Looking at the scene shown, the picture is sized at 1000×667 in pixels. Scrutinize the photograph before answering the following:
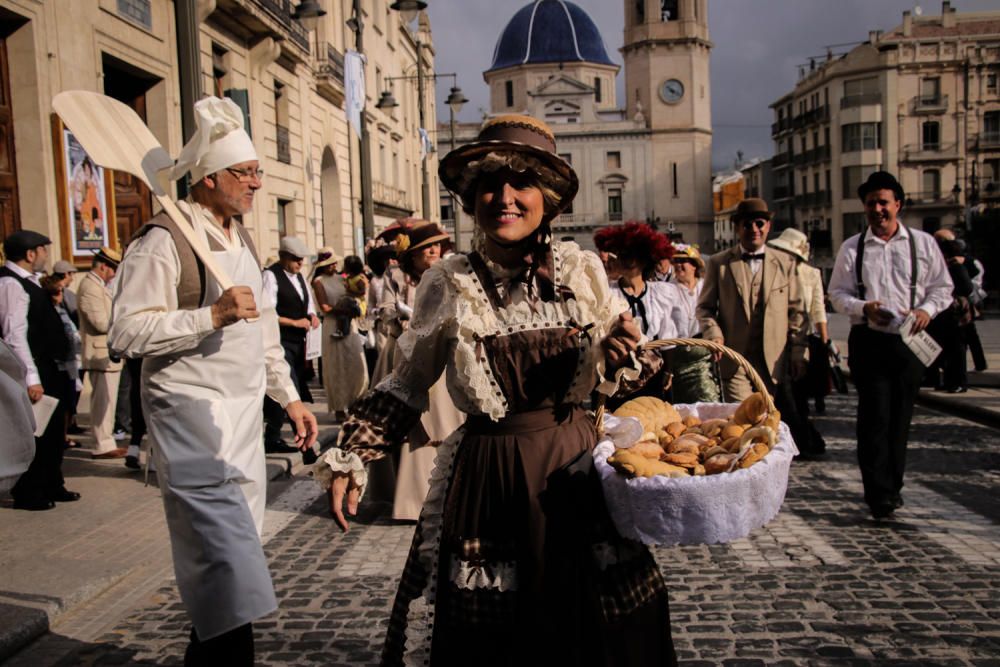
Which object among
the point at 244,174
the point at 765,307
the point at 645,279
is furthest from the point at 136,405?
the point at 765,307

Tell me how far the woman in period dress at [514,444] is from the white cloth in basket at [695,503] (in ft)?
0.60

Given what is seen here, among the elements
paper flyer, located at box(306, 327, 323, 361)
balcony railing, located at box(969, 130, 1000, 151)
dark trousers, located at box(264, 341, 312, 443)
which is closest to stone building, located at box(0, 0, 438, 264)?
dark trousers, located at box(264, 341, 312, 443)

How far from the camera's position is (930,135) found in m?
67.6

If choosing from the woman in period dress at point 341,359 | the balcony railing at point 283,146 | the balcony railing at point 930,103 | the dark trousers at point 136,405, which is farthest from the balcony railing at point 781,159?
the dark trousers at point 136,405

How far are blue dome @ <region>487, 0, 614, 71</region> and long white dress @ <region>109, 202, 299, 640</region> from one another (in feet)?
323

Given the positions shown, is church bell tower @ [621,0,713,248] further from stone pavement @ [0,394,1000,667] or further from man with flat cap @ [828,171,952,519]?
stone pavement @ [0,394,1000,667]

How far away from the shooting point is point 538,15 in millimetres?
99875

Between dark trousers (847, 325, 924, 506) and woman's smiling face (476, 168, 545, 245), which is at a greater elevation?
woman's smiling face (476, 168, 545, 245)

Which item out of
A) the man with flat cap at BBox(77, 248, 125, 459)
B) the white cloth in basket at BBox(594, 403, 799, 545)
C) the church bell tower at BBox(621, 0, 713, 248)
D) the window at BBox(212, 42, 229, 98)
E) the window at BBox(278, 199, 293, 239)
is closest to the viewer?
the white cloth in basket at BBox(594, 403, 799, 545)

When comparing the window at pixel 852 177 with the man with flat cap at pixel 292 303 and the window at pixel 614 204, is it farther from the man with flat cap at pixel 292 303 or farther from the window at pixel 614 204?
the man with flat cap at pixel 292 303

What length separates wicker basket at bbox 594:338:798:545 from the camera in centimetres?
231

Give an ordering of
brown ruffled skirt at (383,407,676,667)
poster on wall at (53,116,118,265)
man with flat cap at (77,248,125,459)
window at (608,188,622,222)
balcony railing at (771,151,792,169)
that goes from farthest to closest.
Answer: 1. window at (608,188,622,222)
2. balcony railing at (771,151,792,169)
3. poster on wall at (53,116,118,265)
4. man with flat cap at (77,248,125,459)
5. brown ruffled skirt at (383,407,676,667)

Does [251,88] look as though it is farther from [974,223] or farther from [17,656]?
[974,223]

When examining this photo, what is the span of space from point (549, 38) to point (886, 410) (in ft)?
322
